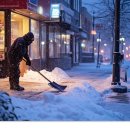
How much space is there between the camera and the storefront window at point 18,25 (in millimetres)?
18031

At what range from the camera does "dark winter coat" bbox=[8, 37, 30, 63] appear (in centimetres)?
1262

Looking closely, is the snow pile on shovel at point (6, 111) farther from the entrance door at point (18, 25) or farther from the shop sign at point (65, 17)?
the shop sign at point (65, 17)

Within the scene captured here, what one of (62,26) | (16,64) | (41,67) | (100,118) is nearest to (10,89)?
(16,64)

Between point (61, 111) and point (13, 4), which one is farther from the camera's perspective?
point (13, 4)

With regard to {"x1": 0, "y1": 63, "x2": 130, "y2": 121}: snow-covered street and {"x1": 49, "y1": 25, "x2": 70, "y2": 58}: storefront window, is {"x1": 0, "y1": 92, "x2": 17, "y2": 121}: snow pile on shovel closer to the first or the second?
{"x1": 0, "y1": 63, "x2": 130, "y2": 121}: snow-covered street

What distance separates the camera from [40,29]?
21.6 meters

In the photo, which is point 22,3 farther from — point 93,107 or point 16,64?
point 93,107

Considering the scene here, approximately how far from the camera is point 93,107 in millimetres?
9531

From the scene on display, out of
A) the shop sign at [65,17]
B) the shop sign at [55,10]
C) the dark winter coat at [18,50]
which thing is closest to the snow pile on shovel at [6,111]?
the dark winter coat at [18,50]

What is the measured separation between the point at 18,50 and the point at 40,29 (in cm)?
903

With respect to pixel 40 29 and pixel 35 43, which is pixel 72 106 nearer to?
pixel 35 43

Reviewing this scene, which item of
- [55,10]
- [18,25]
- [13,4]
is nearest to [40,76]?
[13,4]

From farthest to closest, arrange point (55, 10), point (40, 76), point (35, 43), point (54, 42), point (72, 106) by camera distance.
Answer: point (54, 42), point (55, 10), point (35, 43), point (40, 76), point (72, 106)

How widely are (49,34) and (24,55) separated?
11.2 m
